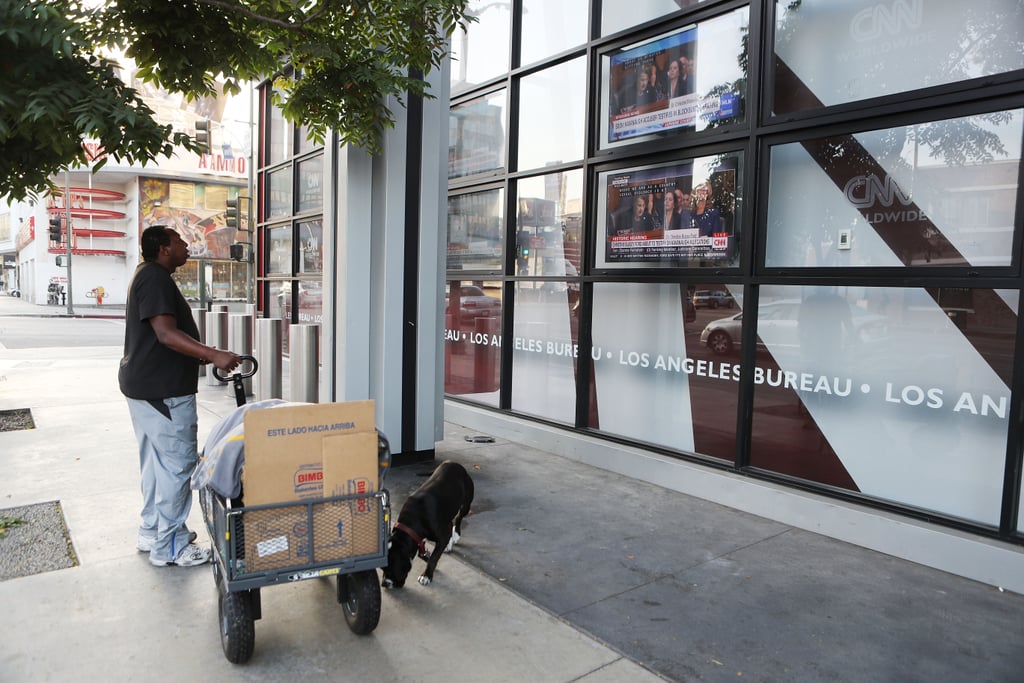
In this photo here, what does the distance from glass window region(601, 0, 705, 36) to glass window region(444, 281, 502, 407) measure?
295 centimetres

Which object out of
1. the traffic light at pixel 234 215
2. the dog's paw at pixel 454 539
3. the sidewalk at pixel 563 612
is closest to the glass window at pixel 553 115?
the sidewalk at pixel 563 612

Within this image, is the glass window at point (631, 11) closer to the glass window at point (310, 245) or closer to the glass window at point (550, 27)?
the glass window at point (550, 27)

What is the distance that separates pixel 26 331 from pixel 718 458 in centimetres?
2297

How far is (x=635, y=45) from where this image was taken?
20.4 feet

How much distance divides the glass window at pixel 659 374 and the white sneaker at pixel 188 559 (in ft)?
12.5

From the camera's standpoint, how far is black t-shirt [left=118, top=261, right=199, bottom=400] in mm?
3717

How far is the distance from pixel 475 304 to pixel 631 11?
144 inches

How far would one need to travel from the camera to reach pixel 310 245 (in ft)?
34.0

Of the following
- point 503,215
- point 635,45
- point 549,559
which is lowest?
point 549,559

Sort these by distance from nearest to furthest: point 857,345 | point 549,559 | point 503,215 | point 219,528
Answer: point 219,528 → point 549,559 → point 857,345 → point 503,215

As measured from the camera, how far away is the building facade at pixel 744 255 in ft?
13.7

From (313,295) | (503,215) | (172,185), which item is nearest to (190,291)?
(172,185)

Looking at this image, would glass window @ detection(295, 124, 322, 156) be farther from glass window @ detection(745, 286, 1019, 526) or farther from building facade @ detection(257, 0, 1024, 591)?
glass window @ detection(745, 286, 1019, 526)

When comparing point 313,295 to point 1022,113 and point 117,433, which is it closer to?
point 117,433
